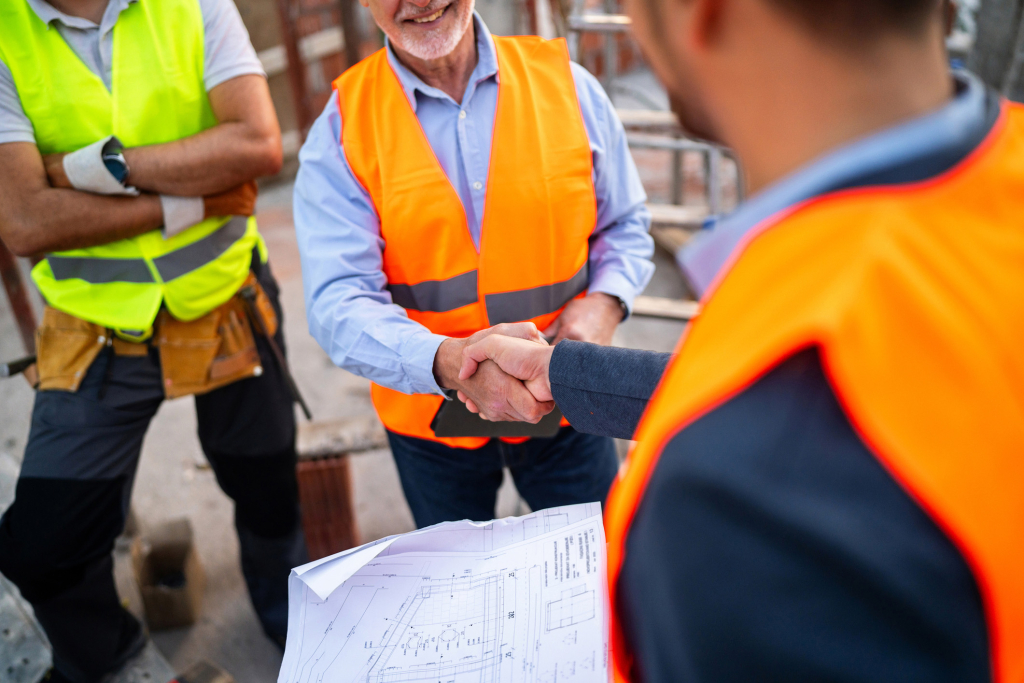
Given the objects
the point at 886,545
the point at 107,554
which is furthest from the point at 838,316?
the point at 107,554

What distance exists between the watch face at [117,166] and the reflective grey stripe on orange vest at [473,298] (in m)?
0.78

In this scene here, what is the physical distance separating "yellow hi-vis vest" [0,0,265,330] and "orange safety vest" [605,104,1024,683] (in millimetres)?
1873

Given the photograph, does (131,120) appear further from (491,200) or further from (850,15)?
(850,15)

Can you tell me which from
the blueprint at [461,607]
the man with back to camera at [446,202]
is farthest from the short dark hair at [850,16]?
the man with back to camera at [446,202]

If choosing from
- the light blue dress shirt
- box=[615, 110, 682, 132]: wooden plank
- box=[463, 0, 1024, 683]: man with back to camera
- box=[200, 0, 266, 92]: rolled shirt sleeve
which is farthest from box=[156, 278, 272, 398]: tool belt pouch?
box=[615, 110, 682, 132]: wooden plank

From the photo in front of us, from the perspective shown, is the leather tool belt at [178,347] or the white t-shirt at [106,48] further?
the leather tool belt at [178,347]

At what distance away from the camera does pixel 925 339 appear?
576mm

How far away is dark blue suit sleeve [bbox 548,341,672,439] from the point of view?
1282mm

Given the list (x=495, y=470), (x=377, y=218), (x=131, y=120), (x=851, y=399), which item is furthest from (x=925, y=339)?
(x=131, y=120)

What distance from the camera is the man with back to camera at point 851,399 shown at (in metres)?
0.58

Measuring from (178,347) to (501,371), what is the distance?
3.71ft

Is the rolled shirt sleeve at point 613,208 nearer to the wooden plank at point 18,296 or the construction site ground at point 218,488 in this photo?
the construction site ground at point 218,488

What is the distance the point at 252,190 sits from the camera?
2307 mm

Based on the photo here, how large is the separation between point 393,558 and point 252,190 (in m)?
1.49
